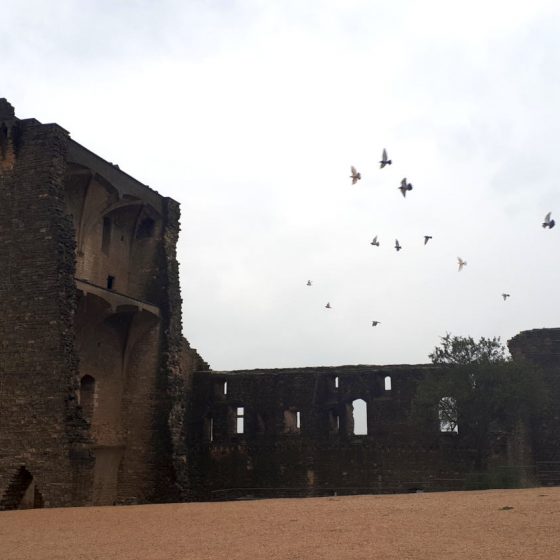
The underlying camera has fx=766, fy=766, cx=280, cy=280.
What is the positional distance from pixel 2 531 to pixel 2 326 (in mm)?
8348

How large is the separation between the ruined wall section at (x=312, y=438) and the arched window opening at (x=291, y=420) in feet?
0.14

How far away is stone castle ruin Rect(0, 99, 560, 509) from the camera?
1934 centimetres

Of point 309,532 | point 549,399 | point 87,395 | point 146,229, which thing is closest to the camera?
point 309,532

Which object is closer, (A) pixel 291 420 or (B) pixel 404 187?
(B) pixel 404 187

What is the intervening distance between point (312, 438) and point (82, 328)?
12.5 meters

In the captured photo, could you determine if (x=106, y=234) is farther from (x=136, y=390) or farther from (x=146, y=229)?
(x=136, y=390)

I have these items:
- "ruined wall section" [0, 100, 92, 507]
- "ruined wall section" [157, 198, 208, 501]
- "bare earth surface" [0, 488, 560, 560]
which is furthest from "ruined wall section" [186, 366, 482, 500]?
"bare earth surface" [0, 488, 560, 560]

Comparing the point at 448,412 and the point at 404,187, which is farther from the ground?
the point at 404,187

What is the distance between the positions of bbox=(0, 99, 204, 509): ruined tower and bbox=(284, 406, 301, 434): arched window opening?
26.8 ft

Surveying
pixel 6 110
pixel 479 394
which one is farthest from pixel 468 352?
pixel 6 110

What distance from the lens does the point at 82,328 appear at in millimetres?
23203

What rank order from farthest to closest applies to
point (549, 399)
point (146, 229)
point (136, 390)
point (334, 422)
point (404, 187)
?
1. point (334, 422)
2. point (549, 399)
3. point (146, 229)
4. point (136, 390)
5. point (404, 187)

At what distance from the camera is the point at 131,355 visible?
1003 inches

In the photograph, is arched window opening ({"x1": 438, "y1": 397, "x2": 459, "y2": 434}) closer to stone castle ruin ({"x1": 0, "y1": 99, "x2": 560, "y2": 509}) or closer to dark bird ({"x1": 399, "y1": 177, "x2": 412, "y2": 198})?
stone castle ruin ({"x1": 0, "y1": 99, "x2": 560, "y2": 509})
